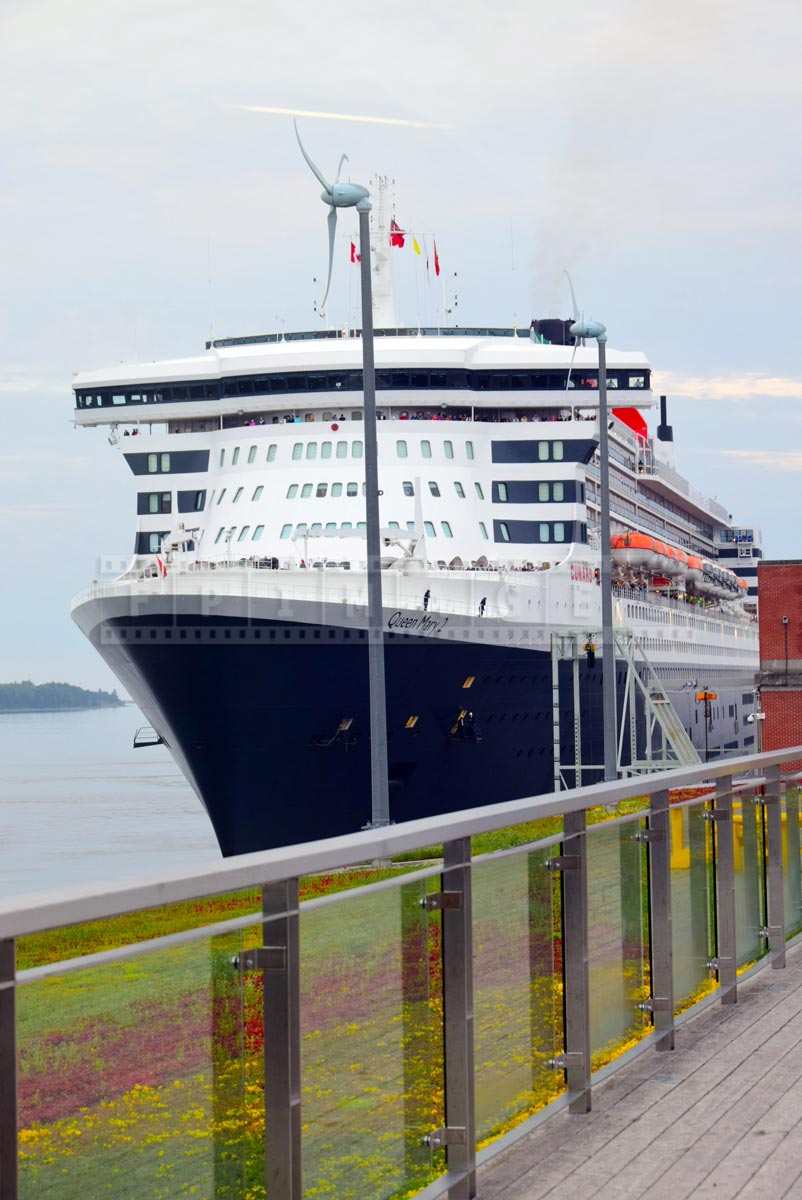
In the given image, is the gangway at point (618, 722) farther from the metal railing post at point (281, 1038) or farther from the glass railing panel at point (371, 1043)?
the metal railing post at point (281, 1038)

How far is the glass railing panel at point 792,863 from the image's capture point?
10.7m

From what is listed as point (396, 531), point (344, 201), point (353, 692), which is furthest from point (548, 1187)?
point (396, 531)

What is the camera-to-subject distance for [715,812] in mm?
8672

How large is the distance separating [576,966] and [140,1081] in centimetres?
305

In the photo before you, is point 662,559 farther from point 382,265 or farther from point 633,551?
point 382,265

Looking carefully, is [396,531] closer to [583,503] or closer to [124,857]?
[583,503]

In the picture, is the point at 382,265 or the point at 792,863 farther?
the point at 382,265

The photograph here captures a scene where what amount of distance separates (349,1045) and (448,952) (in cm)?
70

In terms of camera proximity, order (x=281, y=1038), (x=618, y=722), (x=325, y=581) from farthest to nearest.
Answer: (x=618, y=722)
(x=325, y=581)
(x=281, y=1038)

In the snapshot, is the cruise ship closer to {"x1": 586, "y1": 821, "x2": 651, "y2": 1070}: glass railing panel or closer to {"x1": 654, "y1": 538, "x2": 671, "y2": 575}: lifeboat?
{"x1": 654, "y1": 538, "x2": 671, "y2": 575}: lifeboat

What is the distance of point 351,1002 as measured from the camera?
471cm

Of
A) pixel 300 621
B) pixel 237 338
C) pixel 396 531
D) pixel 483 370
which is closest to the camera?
pixel 300 621

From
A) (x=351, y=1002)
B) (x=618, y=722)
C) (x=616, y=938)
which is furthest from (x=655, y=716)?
(x=351, y=1002)

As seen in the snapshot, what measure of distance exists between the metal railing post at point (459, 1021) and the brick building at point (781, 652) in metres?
29.6
